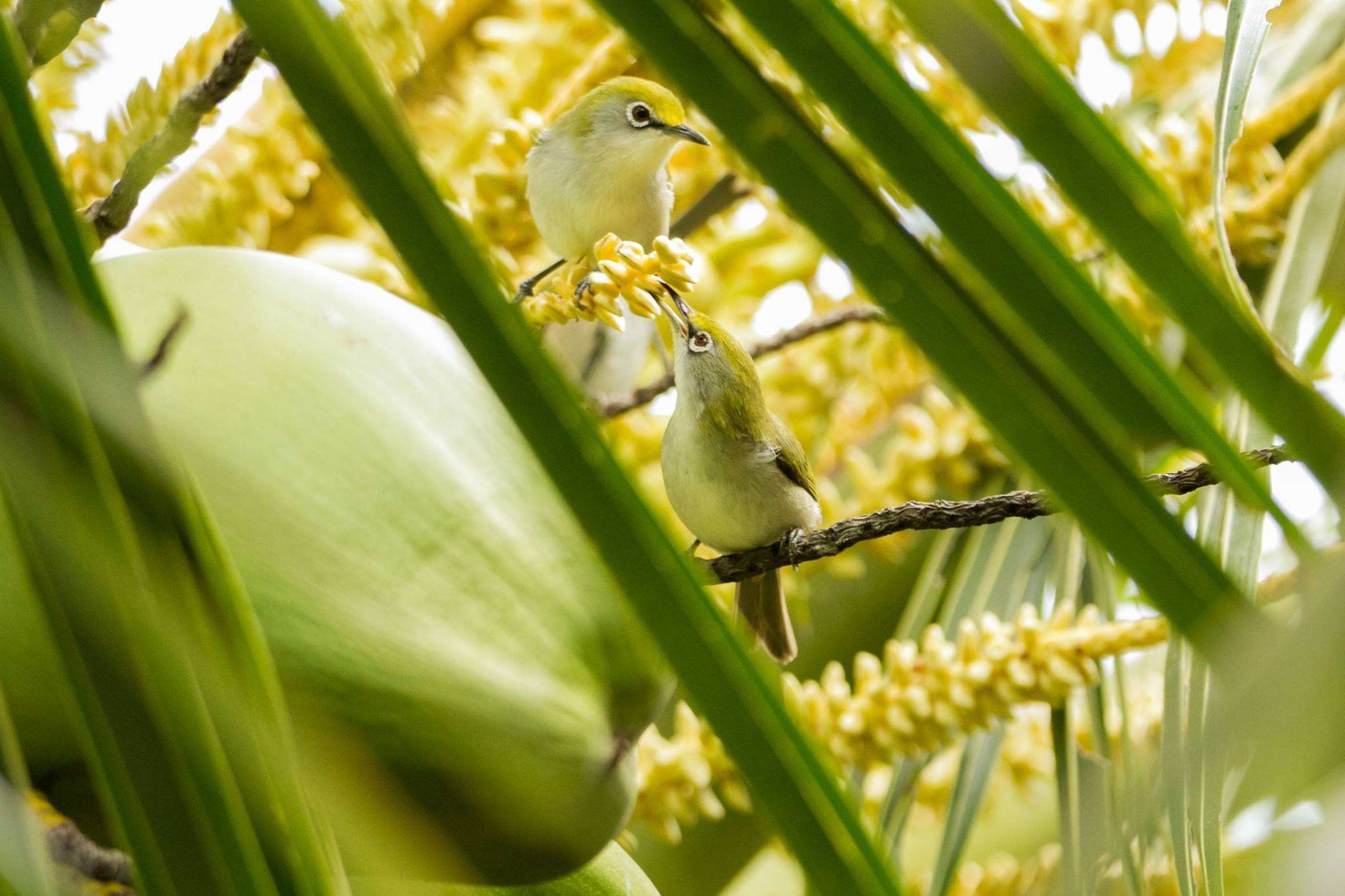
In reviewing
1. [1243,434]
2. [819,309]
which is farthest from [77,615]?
[819,309]

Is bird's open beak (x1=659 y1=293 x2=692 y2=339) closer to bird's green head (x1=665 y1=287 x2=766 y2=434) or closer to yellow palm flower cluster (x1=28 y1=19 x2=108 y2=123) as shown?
bird's green head (x1=665 y1=287 x2=766 y2=434)

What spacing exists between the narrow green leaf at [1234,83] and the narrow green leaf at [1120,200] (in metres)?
0.08

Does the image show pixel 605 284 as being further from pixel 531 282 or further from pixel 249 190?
pixel 249 190

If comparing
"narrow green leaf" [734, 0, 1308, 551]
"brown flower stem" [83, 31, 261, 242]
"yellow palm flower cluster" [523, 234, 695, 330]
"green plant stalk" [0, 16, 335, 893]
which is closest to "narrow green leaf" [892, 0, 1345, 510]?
"narrow green leaf" [734, 0, 1308, 551]

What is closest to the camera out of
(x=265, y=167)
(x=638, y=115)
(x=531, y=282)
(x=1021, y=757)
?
(x=531, y=282)

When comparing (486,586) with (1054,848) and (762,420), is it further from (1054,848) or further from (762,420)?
(1054,848)

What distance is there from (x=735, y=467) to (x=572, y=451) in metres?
0.63

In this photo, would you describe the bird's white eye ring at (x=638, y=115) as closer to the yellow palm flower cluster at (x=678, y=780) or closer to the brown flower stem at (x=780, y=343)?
the brown flower stem at (x=780, y=343)

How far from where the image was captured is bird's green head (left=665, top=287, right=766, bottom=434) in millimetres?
797

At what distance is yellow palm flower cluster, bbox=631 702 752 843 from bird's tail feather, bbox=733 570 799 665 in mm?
104

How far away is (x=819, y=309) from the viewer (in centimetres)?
113

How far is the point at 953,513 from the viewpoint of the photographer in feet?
1.26

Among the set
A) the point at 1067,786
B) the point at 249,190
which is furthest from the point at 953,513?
the point at 249,190

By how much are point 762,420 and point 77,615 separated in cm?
69
